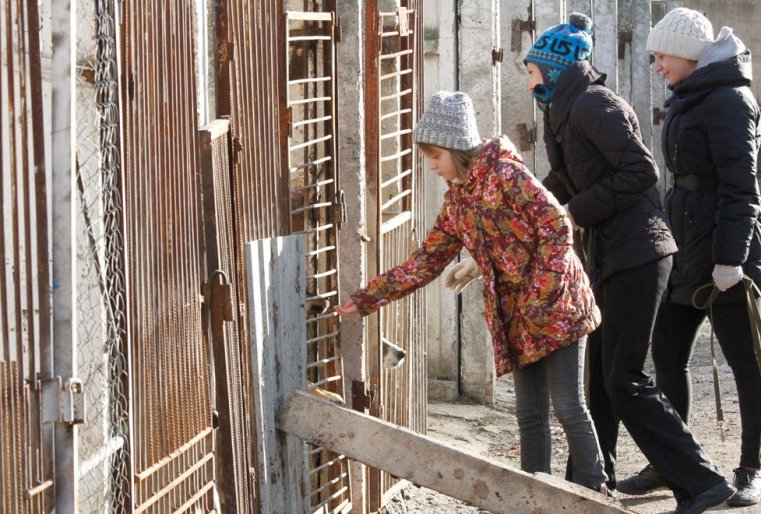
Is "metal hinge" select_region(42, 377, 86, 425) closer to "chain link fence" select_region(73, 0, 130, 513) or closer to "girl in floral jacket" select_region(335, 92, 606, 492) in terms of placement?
"chain link fence" select_region(73, 0, 130, 513)

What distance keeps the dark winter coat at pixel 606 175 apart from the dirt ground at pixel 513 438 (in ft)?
4.06

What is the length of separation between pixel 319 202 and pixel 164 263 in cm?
153

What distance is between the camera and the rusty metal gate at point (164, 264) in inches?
152

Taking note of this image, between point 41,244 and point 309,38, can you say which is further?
point 309,38

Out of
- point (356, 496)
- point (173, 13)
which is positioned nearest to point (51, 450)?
point (173, 13)

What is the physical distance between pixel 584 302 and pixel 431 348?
155 inches

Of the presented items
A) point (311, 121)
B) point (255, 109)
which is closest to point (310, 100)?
point (311, 121)

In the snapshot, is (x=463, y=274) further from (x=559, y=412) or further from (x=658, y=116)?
(x=658, y=116)

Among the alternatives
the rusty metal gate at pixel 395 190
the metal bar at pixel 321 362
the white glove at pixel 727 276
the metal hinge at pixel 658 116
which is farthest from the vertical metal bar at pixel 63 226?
the metal hinge at pixel 658 116

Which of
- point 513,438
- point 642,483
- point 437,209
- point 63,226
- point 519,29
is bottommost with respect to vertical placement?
point 513,438

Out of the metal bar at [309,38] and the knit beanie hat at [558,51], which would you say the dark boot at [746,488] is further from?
the metal bar at [309,38]

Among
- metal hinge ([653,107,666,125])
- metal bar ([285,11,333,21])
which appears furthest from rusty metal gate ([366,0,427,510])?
metal hinge ([653,107,666,125])

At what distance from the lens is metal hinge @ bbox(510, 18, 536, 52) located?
10.4 m

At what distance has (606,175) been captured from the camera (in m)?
5.65
